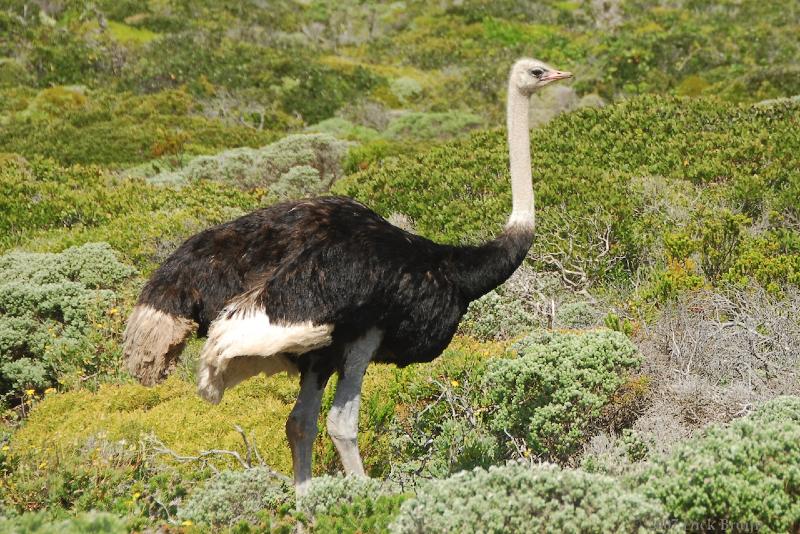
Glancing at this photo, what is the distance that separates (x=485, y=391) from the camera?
17.6ft

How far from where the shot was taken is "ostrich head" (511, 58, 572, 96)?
4883 mm

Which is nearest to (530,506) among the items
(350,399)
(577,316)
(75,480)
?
(350,399)

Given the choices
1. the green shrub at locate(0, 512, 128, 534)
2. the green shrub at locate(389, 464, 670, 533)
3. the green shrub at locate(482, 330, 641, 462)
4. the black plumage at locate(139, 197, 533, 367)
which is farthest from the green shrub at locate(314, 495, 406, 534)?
the green shrub at locate(482, 330, 641, 462)

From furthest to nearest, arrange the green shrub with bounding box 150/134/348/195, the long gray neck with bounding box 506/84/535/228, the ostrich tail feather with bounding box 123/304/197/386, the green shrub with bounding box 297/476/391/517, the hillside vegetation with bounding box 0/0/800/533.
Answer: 1. the green shrub with bounding box 150/134/348/195
2. the long gray neck with bounding box 506/84/535/228
3. the ostrich tail feather with bounding box 123/304/197/386
4. the green shrub with bounding box 297/476/391/517
5. the hillside vegetation with bounding box 0/0/800/533

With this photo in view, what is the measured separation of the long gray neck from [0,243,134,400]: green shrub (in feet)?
13.1

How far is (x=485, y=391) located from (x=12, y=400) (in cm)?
383

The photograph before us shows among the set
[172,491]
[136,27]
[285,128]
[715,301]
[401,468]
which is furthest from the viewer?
[136,27]

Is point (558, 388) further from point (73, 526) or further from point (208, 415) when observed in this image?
point (73, 526)

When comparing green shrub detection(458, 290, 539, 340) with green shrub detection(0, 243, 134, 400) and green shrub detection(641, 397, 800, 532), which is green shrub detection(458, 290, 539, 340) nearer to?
green shrub detection(0, 243, 134, 400)

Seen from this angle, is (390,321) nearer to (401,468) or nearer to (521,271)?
(401,468)

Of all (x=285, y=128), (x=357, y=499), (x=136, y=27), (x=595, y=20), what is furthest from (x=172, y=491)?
(x=595, y=20)

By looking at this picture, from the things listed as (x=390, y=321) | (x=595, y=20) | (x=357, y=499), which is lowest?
(x=595, y=20)

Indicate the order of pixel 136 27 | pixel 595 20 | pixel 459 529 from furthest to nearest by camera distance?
1. pixel 595 20
2. pixel 136 27
3. pixel 459 529

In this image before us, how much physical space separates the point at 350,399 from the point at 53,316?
450 centimetres
